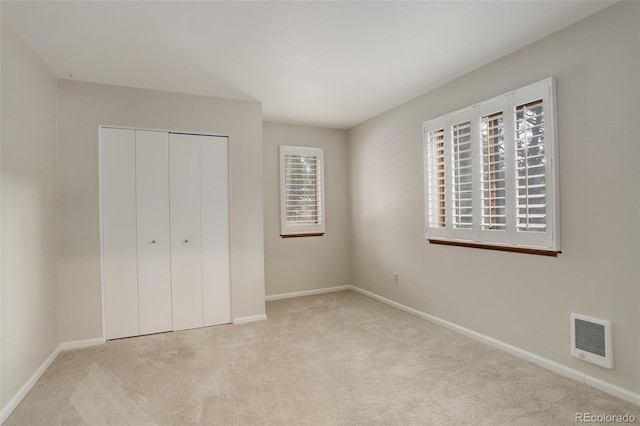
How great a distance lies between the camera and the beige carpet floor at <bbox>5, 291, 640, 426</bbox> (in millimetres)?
2039

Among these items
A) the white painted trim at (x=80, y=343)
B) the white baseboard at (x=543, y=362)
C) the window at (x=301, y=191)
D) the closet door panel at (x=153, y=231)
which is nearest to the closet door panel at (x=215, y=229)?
the closet door panel at (x=153, y=231)

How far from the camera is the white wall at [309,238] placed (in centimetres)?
483

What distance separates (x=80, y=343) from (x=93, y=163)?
1725mm

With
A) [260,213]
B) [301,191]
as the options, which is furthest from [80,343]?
[301,191]

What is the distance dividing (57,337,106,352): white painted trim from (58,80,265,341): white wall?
5 cm

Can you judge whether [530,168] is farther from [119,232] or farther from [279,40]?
[119,232]

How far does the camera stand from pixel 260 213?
396cm

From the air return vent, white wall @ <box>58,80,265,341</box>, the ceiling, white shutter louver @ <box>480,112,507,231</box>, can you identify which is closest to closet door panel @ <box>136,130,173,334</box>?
white wall @ <box>58,80,265,341</box>

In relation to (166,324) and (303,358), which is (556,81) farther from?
(166,324)

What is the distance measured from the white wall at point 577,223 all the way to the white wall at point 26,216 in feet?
11.8

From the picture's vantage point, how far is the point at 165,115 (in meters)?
3.55

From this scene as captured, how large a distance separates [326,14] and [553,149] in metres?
1.88

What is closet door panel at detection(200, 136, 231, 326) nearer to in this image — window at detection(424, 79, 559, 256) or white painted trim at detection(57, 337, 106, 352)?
white painted trim at detection(57, 337, 106, 352)

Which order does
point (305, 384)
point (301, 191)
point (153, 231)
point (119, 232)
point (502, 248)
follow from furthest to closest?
point (301, 191) → point (153, 231) → point (119, 232) → point (502, 248) → point (305, 384)
